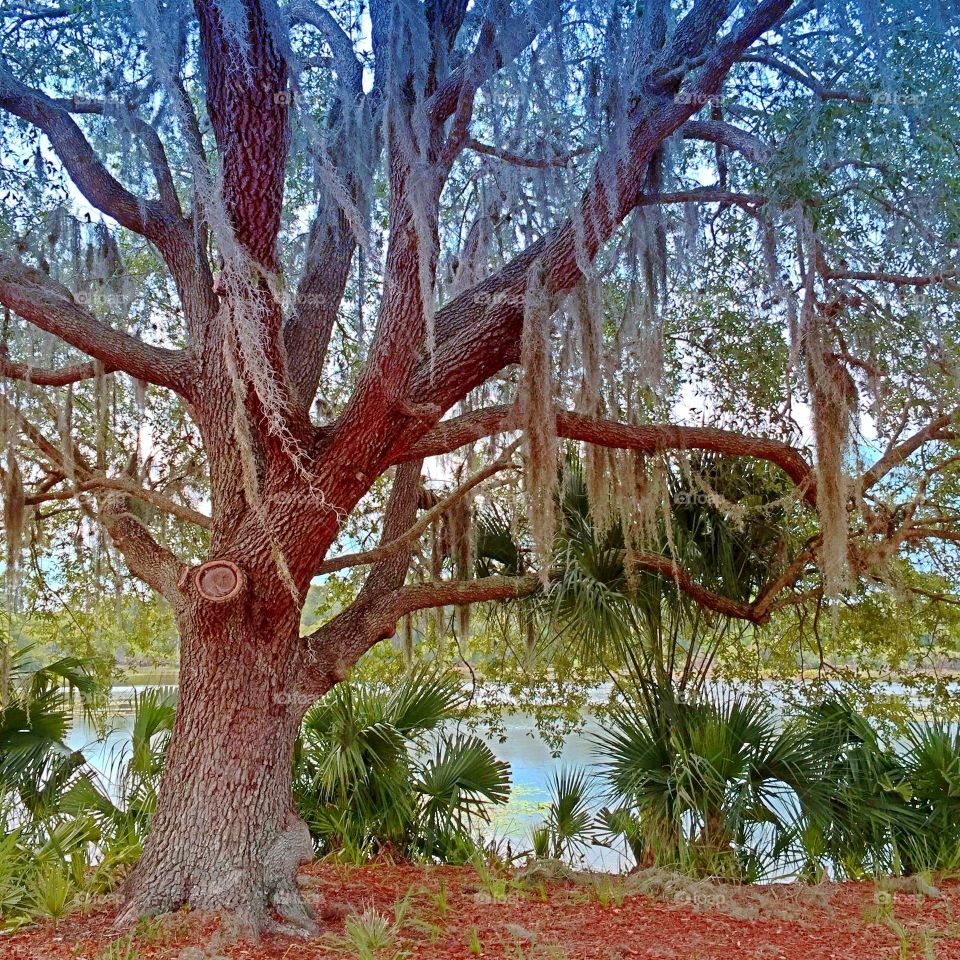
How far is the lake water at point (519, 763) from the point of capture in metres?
5.83

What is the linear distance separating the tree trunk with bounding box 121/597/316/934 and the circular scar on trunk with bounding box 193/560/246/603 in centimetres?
13

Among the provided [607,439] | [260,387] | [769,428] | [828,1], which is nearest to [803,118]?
[828,1]

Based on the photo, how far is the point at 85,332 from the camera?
4062mm

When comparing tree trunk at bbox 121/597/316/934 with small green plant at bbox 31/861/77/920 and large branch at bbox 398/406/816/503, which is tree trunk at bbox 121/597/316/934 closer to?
small green plant at bbox 31/861/77/920

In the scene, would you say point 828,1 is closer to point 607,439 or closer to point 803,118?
point 803,118

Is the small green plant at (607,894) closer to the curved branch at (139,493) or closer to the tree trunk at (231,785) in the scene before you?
the tree trunk at (231,785)

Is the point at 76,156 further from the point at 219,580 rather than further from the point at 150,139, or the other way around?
the point at 219,580

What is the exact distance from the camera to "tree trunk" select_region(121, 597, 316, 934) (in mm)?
3764

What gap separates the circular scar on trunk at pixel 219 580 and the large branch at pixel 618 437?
3.11 feet

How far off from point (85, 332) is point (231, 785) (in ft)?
6.92

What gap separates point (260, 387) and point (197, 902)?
7.02 ft

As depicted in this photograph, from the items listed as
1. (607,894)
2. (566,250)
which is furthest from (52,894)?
(566,250)

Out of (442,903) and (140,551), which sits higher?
(140,551)

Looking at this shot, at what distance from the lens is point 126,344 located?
13.7ft
